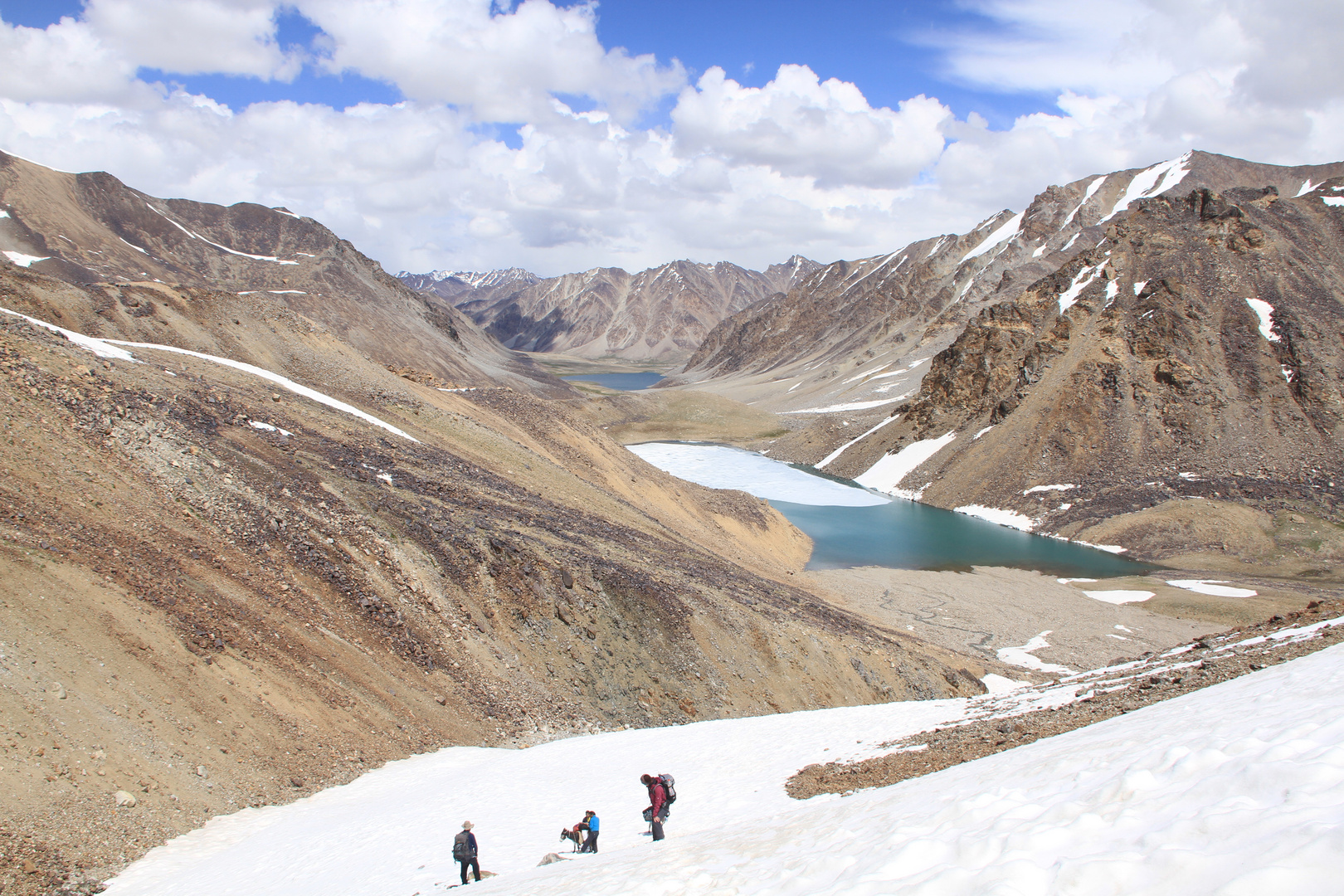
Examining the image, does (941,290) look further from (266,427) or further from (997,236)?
(266,427)

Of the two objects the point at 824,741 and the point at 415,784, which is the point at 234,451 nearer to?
the point at 415,784

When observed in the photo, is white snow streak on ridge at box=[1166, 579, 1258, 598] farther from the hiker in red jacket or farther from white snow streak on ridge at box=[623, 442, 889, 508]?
the hiker in red jacket

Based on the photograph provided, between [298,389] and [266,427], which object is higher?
[298,389]

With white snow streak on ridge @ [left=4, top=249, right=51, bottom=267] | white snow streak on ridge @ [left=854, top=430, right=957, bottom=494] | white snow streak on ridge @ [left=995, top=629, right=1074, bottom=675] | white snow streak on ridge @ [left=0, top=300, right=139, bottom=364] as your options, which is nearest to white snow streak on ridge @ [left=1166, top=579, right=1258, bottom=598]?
white snow streak on ridge @ [left=995, top=629, right=1074, bottom=675]

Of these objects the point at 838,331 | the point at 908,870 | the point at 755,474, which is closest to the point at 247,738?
the point at 908,870

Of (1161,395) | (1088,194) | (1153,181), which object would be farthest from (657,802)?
(1153,181)

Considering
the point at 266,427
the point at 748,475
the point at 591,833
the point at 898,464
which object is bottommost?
the point at 591,833
